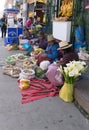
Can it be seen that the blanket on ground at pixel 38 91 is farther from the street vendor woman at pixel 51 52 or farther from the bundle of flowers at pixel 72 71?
the street vendor woman at pixel 51 52

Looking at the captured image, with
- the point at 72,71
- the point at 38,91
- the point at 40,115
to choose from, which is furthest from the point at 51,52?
the point at 40,115

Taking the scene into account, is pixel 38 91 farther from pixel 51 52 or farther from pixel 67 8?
pixel 67 8

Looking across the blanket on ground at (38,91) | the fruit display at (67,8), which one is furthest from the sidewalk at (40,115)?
the fruit display at (67,8)

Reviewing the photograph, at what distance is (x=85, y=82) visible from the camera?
6.52m

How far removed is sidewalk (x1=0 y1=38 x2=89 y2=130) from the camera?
16.0 ft

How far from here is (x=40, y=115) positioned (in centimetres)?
533

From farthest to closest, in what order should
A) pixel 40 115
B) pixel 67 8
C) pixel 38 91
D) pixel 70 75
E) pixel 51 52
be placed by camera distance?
pixel 67 8 < pixel 51 52 < pixel 38 91 < pixel 70 75 < pixel 40 115

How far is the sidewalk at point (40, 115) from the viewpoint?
487cm

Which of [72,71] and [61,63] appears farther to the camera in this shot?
[61,63]

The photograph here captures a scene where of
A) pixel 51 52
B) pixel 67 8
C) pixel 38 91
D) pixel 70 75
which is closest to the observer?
pixel 70 75

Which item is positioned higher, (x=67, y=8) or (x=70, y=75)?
(x=67, y=8)

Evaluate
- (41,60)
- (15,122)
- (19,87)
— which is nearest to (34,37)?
(41,60)

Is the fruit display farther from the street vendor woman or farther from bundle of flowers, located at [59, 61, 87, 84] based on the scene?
bundle of flowers, located at [59, 61, 87, 84]

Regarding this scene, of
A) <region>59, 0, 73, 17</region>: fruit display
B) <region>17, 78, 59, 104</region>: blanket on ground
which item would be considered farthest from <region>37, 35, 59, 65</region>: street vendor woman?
<region>59, 0, 73, 17</region>: fruit display
